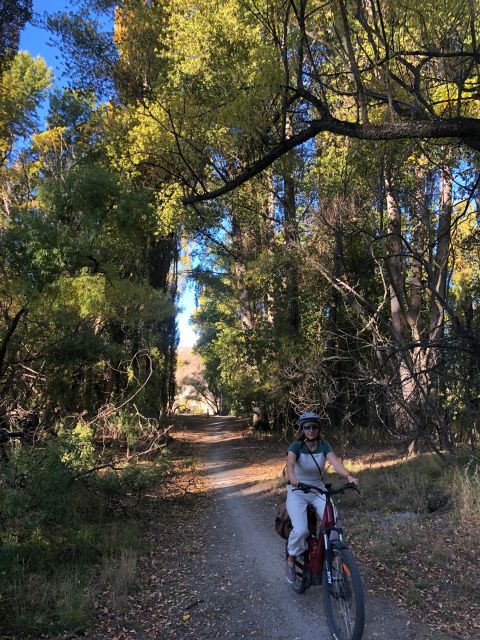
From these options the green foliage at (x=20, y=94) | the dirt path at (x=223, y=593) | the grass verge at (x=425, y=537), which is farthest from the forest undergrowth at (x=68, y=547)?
the green foliage at (x=20, y=94)

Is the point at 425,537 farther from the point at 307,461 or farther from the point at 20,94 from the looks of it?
the point at 20,94

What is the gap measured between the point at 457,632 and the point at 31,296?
8.34 m

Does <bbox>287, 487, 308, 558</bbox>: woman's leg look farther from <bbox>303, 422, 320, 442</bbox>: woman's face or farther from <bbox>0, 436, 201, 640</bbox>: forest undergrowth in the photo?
<bbox>0, 436, 201, 640</bbox>: forest undergrowth

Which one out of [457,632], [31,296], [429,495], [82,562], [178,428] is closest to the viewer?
[457,632]

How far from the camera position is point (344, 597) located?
3961 mm

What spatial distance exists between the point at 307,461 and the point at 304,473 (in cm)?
14

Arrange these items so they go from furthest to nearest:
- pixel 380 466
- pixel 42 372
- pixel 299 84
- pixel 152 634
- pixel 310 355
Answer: pixel 310 355 → pixel 380 466 → pixel 42 372 → pixel 299 84 → pixel 152 634

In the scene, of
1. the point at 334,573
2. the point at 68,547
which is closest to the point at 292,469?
the point at 334,573

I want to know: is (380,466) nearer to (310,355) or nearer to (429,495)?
(429,495)

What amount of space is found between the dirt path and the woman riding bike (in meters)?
0.49

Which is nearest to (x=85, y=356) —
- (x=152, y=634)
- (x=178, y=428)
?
(x=152, y=634)

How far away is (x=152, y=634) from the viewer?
4.53 m

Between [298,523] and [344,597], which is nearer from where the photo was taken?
[344,597]

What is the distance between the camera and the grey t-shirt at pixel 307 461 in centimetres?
480
